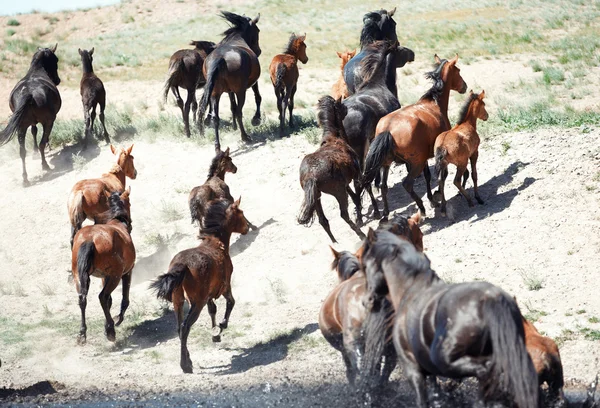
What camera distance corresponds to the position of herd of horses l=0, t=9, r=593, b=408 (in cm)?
538

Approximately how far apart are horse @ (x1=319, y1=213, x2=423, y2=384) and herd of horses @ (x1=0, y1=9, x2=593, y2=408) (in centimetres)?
1

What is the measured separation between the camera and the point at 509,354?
5.21 m

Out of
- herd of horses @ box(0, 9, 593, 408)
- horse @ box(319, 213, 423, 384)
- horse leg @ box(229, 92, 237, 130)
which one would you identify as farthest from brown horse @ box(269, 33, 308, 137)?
horse @ box(319, 213, 423, 384)

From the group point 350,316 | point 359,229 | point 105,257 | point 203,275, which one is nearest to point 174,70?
point 359,229

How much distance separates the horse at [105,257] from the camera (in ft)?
32.8

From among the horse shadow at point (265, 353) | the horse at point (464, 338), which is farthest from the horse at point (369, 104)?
the horse at point (464, 338)

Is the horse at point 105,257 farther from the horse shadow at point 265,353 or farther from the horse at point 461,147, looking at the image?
the horse at point 461,147

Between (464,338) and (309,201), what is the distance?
20.2 feet

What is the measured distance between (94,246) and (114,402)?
2592mm

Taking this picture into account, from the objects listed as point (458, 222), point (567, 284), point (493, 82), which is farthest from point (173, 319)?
point (493, 82)

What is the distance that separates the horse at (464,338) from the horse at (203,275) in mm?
3408

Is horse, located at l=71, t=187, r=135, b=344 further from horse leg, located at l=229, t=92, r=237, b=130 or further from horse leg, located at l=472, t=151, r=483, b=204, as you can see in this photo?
horse leg, located at l=229, t=92, r=237, b=130

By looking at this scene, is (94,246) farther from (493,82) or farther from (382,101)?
(493,82)

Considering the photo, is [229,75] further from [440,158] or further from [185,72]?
[440,158]
